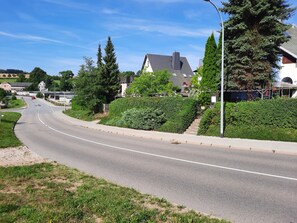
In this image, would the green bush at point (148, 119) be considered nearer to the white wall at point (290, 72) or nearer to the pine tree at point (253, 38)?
the pine tree at point (253, 38)

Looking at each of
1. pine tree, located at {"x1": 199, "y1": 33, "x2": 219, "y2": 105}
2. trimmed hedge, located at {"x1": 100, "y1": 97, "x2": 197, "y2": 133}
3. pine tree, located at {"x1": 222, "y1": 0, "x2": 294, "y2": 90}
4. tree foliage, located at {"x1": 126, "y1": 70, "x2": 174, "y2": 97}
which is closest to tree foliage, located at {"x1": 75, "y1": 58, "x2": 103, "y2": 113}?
tree foliage, located at {"x1": 126, "y1": 70, "x2": 174, "y2": 97}

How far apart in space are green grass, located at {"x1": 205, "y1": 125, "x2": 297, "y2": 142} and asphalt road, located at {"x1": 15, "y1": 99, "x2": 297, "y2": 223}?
414cm

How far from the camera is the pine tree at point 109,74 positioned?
43.2 meters

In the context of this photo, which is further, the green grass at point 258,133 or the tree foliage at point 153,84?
the tree foliage at point 153,84

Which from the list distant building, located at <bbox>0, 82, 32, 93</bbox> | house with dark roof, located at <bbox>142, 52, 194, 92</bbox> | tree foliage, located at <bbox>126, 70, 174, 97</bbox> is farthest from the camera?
distant building, located at <bbox>0, 82, 32, 93</bbox>

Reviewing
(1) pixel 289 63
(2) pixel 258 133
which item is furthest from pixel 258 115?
(1) pixel 289 63

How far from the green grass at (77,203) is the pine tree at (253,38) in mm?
16986

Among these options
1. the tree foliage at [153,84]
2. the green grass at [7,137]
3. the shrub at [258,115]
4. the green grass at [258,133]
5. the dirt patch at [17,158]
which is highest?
the tree foliage at [153,84]

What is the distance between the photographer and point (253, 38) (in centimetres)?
2145

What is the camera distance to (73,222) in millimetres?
5051

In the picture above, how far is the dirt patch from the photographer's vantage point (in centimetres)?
1076

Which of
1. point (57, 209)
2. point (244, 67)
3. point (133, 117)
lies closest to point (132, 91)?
point (133, 117)

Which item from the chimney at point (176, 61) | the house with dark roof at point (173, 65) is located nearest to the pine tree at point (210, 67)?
the house with dark roof at point (173, 65)

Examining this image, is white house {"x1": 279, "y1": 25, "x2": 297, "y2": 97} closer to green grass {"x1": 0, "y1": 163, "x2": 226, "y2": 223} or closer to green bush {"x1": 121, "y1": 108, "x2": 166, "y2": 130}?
green bush {"x1": 121, "y1": 108, "x2": 166, "y2": 130}
